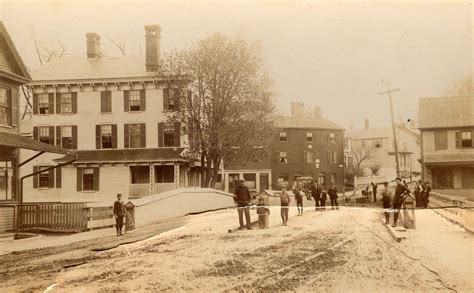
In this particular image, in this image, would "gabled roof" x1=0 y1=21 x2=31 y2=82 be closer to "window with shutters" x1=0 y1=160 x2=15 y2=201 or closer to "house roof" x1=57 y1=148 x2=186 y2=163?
"window with shutters" x1=0 y1=160 x2=15 y2=201

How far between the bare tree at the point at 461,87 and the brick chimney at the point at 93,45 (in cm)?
327

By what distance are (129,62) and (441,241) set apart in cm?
324

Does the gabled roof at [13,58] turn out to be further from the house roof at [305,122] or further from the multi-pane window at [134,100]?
the house roof at [305,122]

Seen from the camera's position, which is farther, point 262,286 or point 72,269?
point 72,269

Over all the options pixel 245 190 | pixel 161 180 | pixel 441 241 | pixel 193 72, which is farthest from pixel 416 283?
pixel 193 72

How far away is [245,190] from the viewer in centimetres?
411

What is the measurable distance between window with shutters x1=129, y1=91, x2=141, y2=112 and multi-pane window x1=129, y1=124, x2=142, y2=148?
153mm

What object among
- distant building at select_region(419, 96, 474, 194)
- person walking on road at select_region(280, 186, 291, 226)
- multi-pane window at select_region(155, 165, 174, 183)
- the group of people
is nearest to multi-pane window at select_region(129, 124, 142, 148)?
multi-pane window at select_region(155, 165, 174, 183)

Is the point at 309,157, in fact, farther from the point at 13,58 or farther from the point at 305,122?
the point at 13,58

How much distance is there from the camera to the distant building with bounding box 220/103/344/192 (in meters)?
3.90

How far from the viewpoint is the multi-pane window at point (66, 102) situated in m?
4.05

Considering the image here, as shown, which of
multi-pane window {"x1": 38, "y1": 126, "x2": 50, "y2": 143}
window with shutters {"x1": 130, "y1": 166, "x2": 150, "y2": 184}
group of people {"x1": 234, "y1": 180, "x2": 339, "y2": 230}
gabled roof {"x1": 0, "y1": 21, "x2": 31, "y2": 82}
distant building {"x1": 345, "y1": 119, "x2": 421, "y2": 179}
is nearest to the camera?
distant building {"x1": 345, "y1": 119, "x2": 421, "y2": 179}

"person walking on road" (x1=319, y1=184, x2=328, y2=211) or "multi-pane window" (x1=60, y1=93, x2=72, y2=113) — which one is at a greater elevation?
"multi-pane window" (x1=60, y1=93, x2=72, y2=113)

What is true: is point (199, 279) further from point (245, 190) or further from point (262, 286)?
point (245, 190)
